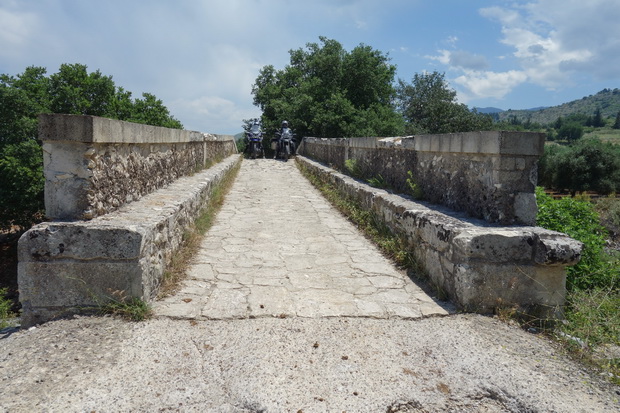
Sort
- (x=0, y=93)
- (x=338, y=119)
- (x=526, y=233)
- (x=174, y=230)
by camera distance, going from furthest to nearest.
→ 1. (x=338, y=119)
2. (x=0, y=93)
3. (x=174, y=230)
4. (x=526, y=233)

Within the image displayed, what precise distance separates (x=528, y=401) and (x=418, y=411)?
1.75 ft

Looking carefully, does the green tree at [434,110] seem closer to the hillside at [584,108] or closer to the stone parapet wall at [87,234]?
the stone parapet wall at [87,234]

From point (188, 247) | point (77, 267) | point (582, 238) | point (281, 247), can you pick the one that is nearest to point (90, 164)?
point (77, 267)

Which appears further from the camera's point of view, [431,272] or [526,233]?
[431,272]

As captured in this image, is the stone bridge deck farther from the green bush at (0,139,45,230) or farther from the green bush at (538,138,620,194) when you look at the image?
the green bush at (538,138,620,194)

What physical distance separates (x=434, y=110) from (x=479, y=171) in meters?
A: 33.9

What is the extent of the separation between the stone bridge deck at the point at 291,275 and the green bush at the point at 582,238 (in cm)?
171

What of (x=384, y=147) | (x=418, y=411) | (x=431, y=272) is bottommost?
(x=418, y=411)

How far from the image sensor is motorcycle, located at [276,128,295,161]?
1642 cm

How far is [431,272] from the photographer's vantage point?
139 inches

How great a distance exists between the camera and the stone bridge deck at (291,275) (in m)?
2.99

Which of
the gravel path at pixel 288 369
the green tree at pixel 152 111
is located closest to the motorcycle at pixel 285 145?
the green tree at pixel 152 111

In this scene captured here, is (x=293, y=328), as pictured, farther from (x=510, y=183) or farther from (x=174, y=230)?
(x=510, y=183)

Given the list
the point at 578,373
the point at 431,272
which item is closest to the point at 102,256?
the point at 431,272
